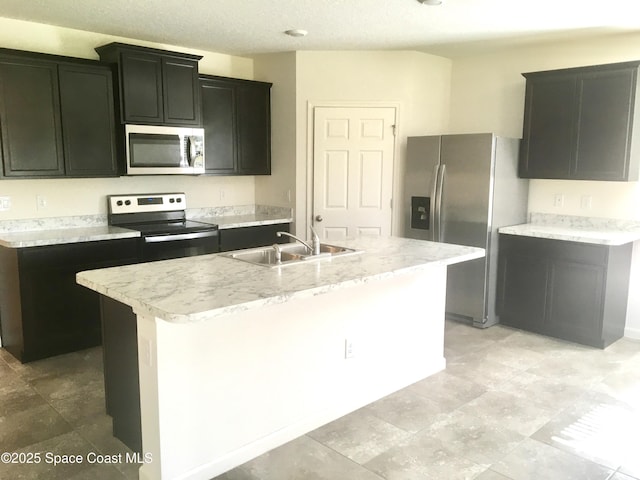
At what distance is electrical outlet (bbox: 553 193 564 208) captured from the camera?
4.77m

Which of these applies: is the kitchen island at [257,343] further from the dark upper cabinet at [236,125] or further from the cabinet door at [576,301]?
the dark upper cabinet at [236,125]

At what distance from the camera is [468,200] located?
4.63 metres

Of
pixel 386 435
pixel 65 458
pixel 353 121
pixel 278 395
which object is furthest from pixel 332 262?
pixel 353 121

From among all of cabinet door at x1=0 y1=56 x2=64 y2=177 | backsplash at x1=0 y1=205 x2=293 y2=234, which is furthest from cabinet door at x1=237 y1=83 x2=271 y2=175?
cabinet door at x1=0 y1=56 x2=64 y2=177

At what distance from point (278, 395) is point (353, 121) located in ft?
10.3

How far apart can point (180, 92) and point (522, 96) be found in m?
3.17

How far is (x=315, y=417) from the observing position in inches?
114

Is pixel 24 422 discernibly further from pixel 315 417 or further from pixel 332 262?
pixel 332 262

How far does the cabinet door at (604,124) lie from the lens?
4.09 m

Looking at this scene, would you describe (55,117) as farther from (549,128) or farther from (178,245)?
(549,128)

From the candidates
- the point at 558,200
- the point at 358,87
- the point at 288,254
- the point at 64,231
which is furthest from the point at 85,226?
the point at 558,200

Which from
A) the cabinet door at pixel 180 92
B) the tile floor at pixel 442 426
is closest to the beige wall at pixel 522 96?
the tile floor at pixel 442 426

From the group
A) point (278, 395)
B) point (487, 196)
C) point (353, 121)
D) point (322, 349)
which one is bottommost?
point (278, 395)

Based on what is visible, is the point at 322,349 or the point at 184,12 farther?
the point at 184,12
